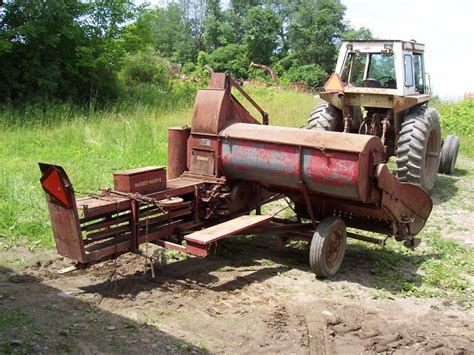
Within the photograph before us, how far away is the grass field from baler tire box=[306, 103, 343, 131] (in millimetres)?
2201

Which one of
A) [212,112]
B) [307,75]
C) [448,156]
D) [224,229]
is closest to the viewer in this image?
[224,229]

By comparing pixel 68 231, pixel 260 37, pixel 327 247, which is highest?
pixel 260 37

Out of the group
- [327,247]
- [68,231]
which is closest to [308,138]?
[327,247]

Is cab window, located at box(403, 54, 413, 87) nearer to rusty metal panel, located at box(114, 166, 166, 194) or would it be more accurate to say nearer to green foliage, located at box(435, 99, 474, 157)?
rusty metal panel, located at box(114, 166, 166, 194)

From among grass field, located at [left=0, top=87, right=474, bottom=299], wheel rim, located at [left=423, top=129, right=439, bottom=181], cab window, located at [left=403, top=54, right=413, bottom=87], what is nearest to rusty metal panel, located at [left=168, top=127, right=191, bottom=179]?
grass field, located at [left=0, top=87, right=474, bottom=299]

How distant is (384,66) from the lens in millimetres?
9703

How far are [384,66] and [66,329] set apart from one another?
7.38 meters

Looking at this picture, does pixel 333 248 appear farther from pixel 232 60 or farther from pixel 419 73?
pixel 232 60

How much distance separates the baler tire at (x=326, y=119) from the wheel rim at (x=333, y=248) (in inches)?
130

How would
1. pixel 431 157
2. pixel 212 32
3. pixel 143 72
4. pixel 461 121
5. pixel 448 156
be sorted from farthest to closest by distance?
1. pixel 212 32
2. pixel 143 72
3. pixel 461 121
4. pixel 448 156
5. pixel 431 157

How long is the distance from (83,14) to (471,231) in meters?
13.5

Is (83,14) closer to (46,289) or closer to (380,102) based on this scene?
(380,102)

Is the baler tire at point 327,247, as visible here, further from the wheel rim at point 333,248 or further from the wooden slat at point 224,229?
the wooden slat at point 224,229

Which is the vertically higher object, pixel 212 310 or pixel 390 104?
pixel 390 104
